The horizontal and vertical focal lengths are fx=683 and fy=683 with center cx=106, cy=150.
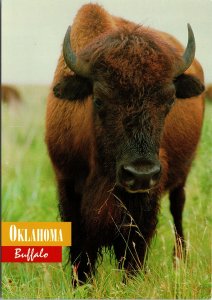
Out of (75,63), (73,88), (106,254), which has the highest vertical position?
(75,63)

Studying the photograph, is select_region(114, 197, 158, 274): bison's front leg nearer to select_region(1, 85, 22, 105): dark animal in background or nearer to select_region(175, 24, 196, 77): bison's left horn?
select_region(175, 24, 196, 77): bison's left horn

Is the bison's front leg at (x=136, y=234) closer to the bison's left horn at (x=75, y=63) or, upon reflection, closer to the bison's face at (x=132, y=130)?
the bison's face at (x=132, y=130)

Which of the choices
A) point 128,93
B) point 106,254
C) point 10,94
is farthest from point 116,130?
point 10,94

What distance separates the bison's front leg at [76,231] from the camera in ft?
22.8

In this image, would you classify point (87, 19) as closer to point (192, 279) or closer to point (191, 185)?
point (192, 279)

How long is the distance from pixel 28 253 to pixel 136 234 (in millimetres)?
1088

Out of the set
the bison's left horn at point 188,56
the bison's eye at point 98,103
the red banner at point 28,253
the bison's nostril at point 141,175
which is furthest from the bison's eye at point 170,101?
the red banner at point 28,253

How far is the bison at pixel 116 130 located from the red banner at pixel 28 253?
1.74ft

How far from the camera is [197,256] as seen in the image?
675 cm

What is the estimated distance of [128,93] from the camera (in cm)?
583

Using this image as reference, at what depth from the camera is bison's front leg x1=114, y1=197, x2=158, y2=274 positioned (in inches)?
257

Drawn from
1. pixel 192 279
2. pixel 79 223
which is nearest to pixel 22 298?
pixel 79 223

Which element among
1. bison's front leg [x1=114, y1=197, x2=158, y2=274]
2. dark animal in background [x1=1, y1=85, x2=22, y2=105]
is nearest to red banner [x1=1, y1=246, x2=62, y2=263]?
bison's front leg [x1=114, y1=197, x2=158, y2=274]

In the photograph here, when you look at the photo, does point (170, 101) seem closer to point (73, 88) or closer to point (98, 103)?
point (98, 103)
